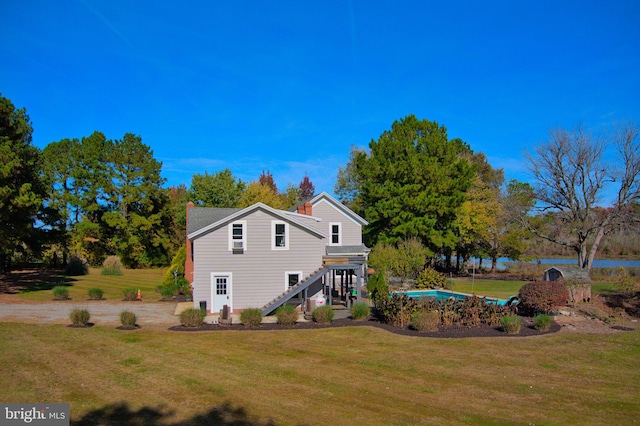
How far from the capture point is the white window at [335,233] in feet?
127

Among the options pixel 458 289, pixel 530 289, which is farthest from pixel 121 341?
pixel 458 289

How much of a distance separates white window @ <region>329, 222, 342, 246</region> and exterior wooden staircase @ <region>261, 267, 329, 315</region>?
528 inches

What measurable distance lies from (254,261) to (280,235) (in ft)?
6.76

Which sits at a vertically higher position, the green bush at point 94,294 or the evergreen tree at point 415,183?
the evergreen tree at point 415,183

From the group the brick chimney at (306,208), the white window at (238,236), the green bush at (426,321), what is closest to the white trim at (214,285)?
the white window at (238,236)

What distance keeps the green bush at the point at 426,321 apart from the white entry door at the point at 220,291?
10.4m

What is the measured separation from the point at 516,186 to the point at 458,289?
3411 centimetres

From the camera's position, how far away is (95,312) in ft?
77.9

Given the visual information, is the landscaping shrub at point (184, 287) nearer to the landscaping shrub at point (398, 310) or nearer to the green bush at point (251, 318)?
the green bush at point (251, 318)

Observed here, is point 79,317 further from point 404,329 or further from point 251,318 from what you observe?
point 404,329

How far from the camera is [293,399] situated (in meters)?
10.6

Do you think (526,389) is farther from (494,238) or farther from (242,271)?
(494,238)

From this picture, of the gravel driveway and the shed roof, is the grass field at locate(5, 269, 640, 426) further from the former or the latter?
the shed roof
